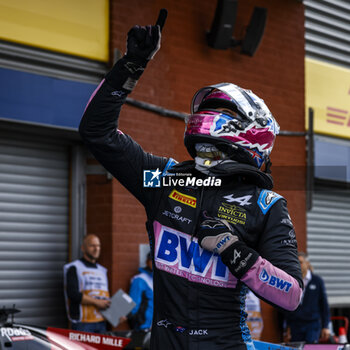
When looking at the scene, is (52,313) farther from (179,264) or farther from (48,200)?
(179,264)

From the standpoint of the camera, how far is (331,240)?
520 inches

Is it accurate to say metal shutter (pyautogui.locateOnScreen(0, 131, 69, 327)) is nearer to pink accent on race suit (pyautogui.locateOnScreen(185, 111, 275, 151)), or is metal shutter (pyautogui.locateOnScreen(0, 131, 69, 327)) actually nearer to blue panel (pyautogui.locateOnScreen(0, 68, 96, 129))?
blue panel (pyautogui.locateOnScreen(0, 68, 96, 129))

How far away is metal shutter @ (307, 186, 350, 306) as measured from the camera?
12805 millimetres

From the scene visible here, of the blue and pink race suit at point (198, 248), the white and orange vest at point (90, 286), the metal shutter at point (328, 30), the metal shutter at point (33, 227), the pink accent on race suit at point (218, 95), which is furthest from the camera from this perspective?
the metal shutter at point (328, 30)

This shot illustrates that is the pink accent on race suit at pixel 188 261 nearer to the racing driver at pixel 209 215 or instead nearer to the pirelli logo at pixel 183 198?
the racing driver at pixel 209 215

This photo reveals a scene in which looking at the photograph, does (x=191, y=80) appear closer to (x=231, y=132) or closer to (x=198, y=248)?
(x=231, y=132)

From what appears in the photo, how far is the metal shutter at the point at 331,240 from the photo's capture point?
12.8 metres

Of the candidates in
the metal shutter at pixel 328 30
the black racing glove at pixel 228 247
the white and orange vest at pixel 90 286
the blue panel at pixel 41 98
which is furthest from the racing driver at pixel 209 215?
the metal shutter at pixel 328 30

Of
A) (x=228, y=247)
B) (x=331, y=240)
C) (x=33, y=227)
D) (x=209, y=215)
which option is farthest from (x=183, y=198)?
(x=331, y=240)

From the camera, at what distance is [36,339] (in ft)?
16.2

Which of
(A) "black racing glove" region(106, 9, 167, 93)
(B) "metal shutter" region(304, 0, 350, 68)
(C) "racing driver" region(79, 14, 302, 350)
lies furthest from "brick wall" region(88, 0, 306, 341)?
(A) "black racing glove" region(106, 9, 167, 93)

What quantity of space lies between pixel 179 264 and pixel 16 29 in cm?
603

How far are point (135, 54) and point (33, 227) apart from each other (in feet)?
21.0

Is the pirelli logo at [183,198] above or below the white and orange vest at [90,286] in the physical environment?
below
